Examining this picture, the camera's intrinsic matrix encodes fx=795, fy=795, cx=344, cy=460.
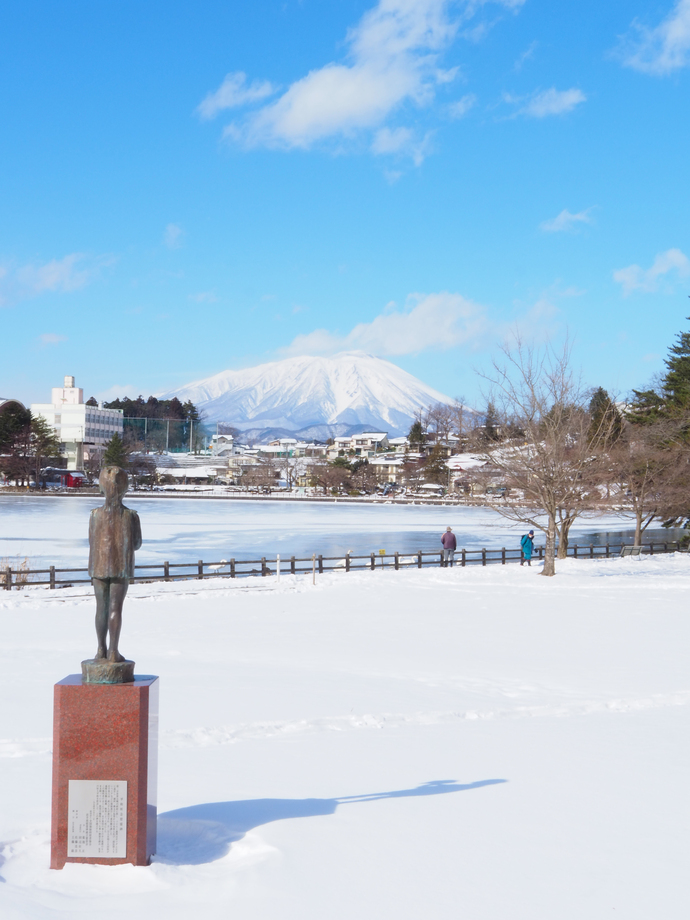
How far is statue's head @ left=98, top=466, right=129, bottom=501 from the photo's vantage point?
5.36 metres

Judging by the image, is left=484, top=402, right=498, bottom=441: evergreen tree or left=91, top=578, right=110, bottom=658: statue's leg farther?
left=484, top=402, right=498, bottom=441: evergreen tree

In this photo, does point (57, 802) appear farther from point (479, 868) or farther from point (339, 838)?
point (479, 868)

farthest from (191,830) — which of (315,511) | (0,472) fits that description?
(0,472)

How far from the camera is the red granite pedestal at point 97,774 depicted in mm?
4938

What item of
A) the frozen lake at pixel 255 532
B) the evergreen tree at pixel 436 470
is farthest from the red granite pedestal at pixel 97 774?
the evergreen tree at pixel 436 470

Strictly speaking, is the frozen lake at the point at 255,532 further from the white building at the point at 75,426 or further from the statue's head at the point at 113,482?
the white building at the point at 75,426

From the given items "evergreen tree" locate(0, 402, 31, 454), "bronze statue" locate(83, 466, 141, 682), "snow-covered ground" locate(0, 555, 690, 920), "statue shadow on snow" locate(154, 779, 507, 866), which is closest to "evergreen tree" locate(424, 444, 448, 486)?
"evergreen tree" locate(0, 402, 31, 454)

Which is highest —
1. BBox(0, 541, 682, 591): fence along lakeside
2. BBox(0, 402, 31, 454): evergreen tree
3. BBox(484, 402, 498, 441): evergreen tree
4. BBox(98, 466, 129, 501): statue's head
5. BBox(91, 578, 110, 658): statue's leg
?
BBox(0, 402, 31, 454): evergreen tree

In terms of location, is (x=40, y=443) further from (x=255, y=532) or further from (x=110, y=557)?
(x=110, y=557)

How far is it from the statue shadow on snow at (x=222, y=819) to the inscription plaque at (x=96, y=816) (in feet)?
1.24

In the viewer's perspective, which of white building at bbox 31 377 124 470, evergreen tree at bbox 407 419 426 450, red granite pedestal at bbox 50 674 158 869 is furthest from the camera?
evergreen tree at bbox 407 419 426 450

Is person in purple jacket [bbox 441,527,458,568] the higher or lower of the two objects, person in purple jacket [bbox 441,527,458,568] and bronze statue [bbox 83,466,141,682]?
the lower

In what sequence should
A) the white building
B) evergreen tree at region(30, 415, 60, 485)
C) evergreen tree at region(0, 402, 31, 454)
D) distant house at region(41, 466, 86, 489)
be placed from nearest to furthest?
1. evergreen tree at region(0, 402, 31, 454)
2. evergreen tree at region(30, 415, 60, 485)
3. distant house at region(41, 466, 86, 489)
4. the white building

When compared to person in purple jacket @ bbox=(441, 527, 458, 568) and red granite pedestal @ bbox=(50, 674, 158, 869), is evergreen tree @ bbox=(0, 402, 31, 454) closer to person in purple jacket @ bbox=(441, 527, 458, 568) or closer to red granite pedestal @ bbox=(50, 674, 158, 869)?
person in purple jacket @ bbox=(441, 527, 458, 568)
